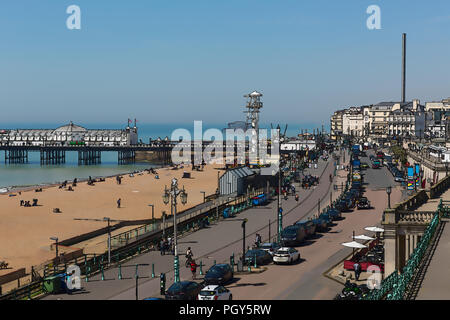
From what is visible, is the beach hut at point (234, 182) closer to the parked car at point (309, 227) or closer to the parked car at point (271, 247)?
Result: the parked car at point (309, 227)

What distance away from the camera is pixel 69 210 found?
58812 millimetres

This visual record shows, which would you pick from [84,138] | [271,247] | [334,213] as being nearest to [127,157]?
[84,138]

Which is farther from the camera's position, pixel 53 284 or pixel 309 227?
pixel 309 227

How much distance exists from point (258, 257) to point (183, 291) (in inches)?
305

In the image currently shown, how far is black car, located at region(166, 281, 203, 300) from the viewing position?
74.6 feet

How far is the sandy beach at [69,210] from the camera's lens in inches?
1585

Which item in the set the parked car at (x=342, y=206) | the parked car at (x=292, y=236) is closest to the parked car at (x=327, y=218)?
the parked car at (x=342, y=206)

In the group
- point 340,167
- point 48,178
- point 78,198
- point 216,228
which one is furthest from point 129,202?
→ point 48,178

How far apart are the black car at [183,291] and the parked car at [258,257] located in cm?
601

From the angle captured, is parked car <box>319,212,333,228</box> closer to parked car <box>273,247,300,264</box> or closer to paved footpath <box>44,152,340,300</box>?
paved footpath <box>44,152,340,300</box>

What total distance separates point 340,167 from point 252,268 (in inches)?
2500

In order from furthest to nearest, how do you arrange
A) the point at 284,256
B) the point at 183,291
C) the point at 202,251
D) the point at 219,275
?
1. the point at 202,251
2. the point at 284,256
3. the point at 219,275
4. the point at 183,291

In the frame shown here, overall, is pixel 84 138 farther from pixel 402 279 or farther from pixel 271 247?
pixel 402 279
